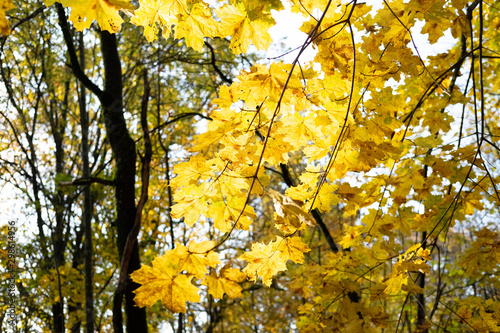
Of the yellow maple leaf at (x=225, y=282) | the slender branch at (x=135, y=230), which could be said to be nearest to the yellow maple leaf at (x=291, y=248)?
the yellow maple leaf at (x=225, y=282)

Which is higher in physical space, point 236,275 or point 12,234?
point 12,234

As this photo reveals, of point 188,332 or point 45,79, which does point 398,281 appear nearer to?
point 45,79

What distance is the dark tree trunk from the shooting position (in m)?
2.62

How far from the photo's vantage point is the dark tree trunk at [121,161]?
2617mm

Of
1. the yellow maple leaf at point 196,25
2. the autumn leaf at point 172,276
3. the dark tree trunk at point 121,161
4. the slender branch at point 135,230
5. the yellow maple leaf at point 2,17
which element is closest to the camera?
the autumn leaf at point 172,276

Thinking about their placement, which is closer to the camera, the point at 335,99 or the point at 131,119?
the point at 335,99

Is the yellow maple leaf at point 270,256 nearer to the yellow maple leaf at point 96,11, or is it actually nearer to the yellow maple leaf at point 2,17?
the yellow maple leaf at point 96,11

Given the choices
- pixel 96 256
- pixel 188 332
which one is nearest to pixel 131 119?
pixel 96 256

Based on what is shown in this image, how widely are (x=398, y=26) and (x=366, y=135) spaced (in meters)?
0.50

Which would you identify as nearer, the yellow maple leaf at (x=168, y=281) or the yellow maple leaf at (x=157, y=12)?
the yellow maple leaf at (x=168, y=281)

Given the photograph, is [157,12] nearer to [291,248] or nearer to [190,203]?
[190,203]

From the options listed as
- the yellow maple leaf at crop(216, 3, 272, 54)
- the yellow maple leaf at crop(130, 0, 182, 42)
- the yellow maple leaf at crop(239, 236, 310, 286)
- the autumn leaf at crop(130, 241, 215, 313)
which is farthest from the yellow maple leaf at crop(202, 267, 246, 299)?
the yellow maple leaf at crop(130, 0, 182, 42)

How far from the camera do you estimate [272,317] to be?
380 inches

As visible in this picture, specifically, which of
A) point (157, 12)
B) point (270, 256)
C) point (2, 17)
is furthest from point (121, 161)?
point (270, 256)
